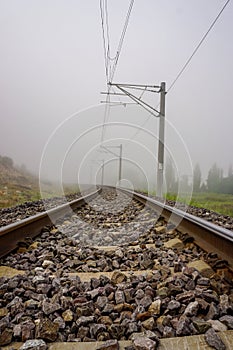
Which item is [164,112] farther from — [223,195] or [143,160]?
[223,195]

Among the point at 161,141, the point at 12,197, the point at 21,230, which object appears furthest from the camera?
the point at 161,141

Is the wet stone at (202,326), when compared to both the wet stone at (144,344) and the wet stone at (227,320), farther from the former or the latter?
the wet stone at (144,344)

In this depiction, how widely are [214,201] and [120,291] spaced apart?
773 centimetres

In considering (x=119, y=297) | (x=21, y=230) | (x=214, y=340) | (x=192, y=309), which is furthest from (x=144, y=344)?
(x=21, y=230)

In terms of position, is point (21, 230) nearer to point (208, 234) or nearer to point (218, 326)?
point (208, 234)

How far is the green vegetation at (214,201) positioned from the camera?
784cm

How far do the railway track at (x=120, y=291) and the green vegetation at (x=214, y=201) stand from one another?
15.2ft

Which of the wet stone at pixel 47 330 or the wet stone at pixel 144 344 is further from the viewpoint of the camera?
the wet stone at pixel 47 330

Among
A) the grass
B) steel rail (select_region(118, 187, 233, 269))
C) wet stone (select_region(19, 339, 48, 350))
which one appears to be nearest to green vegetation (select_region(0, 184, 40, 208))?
the grass

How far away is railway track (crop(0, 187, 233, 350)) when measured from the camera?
137 cm

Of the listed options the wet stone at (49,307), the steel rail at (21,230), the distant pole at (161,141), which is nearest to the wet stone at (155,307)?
the wet stone at (49,307)

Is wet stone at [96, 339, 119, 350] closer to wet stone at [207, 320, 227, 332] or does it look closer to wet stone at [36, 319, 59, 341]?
Result: wet stone at [36, 319, 59, 341]

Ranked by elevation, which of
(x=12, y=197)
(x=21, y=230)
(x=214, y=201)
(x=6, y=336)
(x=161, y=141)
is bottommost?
(x=6, y=336)

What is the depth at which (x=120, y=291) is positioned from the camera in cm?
182
